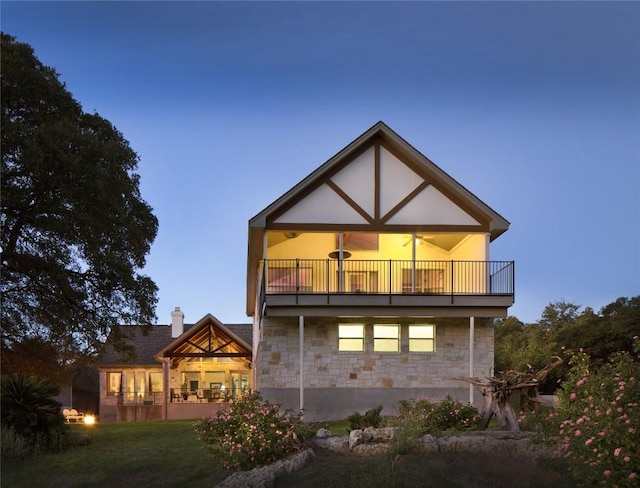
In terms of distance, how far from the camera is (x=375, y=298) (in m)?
22.0

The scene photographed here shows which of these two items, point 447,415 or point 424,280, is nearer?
point 447,415

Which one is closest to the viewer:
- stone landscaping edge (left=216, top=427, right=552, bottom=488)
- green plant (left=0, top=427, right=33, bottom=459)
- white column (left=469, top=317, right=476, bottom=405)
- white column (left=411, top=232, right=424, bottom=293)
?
stone landscaping edge (left=216, top=427, right=552, bottom=488)

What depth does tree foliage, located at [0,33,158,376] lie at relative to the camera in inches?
768

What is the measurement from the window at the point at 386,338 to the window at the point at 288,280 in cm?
256

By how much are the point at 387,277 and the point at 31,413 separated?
1174 centimetres

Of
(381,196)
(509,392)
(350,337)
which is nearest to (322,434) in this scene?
(509,392)

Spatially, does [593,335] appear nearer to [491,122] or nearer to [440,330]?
[440,330]

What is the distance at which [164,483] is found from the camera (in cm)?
1320

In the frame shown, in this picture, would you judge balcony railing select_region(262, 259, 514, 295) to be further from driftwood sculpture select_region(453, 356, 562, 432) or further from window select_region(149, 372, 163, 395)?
window select_region(149, 372, 163, 395)

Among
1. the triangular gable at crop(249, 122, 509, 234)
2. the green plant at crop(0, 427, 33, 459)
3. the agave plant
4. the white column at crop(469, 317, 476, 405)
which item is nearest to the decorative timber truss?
the triangular gable at crop(249, 122, 509, 234)

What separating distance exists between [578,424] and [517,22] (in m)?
10.3

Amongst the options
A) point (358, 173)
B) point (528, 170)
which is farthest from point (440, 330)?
point (528, 170)

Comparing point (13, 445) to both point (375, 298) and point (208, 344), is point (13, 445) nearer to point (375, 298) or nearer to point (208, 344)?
point (375, 298)

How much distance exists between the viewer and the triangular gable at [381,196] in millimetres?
22781
